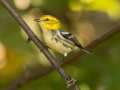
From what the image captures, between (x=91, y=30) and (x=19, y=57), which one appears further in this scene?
(x=91, y=30)

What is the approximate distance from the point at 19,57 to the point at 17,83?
1.36 feet

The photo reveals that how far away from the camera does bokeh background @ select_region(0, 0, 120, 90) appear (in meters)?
1.46

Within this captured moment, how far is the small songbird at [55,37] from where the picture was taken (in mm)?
1128

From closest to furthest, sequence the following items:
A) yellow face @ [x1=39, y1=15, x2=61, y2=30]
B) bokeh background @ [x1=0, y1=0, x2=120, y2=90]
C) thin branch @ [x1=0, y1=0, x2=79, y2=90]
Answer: thin branch @ [x1=0, y1=0, x2=79, y2=90], yellow face @ [x1=39, y1=15, x2=61, y2=30], bokeh background @ [x1=0, y1=0, x2=120, y2=90]

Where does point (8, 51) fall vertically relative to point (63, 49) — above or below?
below

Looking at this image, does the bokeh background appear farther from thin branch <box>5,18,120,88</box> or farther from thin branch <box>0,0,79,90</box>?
thin branch <box>0,0,79,90</box>

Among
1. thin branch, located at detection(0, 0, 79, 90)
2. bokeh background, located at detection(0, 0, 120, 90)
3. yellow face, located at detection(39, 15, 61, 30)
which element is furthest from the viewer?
bokeh background, located at detection(0, 0, 120, 90)

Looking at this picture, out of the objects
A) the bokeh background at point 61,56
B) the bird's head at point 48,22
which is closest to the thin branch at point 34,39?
the bird's head at point 48,22

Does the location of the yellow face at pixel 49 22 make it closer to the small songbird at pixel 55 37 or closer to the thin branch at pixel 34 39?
the small songbird at pixel 55 37

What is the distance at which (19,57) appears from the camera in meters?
1.69

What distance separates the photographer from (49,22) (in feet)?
3.72

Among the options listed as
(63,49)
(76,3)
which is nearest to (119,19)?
(76,3)

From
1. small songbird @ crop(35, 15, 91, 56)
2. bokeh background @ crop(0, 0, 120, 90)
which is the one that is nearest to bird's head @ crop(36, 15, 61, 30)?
small songbird @ crop(35, 15, 91, 56)

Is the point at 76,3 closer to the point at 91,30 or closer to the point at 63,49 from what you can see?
the point at 63,49
